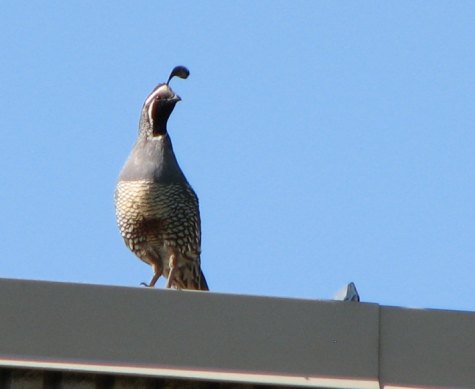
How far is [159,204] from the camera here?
8375mm

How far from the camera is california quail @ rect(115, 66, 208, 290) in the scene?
27.4 ft

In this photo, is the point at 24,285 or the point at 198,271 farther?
the point at 198,271

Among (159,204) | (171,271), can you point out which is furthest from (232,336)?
(171,271)

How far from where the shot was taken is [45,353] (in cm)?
527

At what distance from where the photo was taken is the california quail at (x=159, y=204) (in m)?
8.35

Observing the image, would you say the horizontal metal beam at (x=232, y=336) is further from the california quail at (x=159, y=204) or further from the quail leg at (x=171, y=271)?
the quail leg at (x=171, y=271)

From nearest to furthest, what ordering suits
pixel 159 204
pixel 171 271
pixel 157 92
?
1. pixel 159 204
2. pixel 171 271
3. pixel 157 92

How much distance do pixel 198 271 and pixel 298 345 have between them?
3582mm

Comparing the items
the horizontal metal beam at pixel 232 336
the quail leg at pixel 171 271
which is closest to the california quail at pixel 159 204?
the quail leg at pixel 171 271

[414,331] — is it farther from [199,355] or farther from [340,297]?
[199,355]

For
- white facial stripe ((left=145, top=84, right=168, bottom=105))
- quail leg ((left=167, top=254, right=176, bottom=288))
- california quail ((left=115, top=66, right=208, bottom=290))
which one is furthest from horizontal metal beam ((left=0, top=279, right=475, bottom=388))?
white facial stripe ((left=145, top=84, right=168, bottom=105))

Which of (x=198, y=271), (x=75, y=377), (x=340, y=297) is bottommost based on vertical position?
(x=75, y=377)

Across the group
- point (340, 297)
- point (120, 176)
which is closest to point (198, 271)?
point (120, 176)

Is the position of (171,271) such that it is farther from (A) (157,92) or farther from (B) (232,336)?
(B) (232,336)
